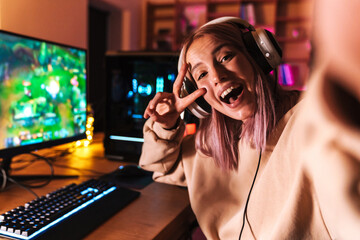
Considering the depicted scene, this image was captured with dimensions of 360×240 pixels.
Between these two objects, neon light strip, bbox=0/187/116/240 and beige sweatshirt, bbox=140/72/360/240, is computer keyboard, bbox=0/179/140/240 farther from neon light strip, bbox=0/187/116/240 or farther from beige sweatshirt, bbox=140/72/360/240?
beige sweatshirt, bbox=140/72/360/240

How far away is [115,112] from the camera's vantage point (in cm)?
122

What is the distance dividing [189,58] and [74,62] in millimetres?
527

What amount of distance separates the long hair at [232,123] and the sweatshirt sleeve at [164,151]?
6 centimetres

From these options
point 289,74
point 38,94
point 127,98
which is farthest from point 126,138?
point 289,74

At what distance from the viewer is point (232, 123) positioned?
Result: 0.77m

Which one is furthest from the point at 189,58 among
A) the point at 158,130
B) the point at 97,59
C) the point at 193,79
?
the point at 97,59

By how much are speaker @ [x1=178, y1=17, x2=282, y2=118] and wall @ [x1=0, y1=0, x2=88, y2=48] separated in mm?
796

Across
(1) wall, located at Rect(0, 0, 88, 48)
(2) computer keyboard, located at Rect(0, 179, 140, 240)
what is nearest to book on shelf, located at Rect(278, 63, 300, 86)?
(1) wall, located at Rect(0, 0, 88, 48)

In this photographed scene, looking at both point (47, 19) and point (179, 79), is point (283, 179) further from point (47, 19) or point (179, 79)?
point (47, 19)

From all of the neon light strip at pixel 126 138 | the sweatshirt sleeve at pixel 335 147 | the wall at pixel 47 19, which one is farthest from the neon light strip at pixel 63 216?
the wall at pixel 47 19

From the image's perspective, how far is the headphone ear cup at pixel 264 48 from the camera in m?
0.68

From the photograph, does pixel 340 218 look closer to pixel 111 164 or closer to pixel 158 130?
pixel 158 130

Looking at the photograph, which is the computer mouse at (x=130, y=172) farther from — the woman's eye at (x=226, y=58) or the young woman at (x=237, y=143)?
the woman's eye at (x=226, y=58)

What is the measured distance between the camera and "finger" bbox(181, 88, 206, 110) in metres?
0.69
